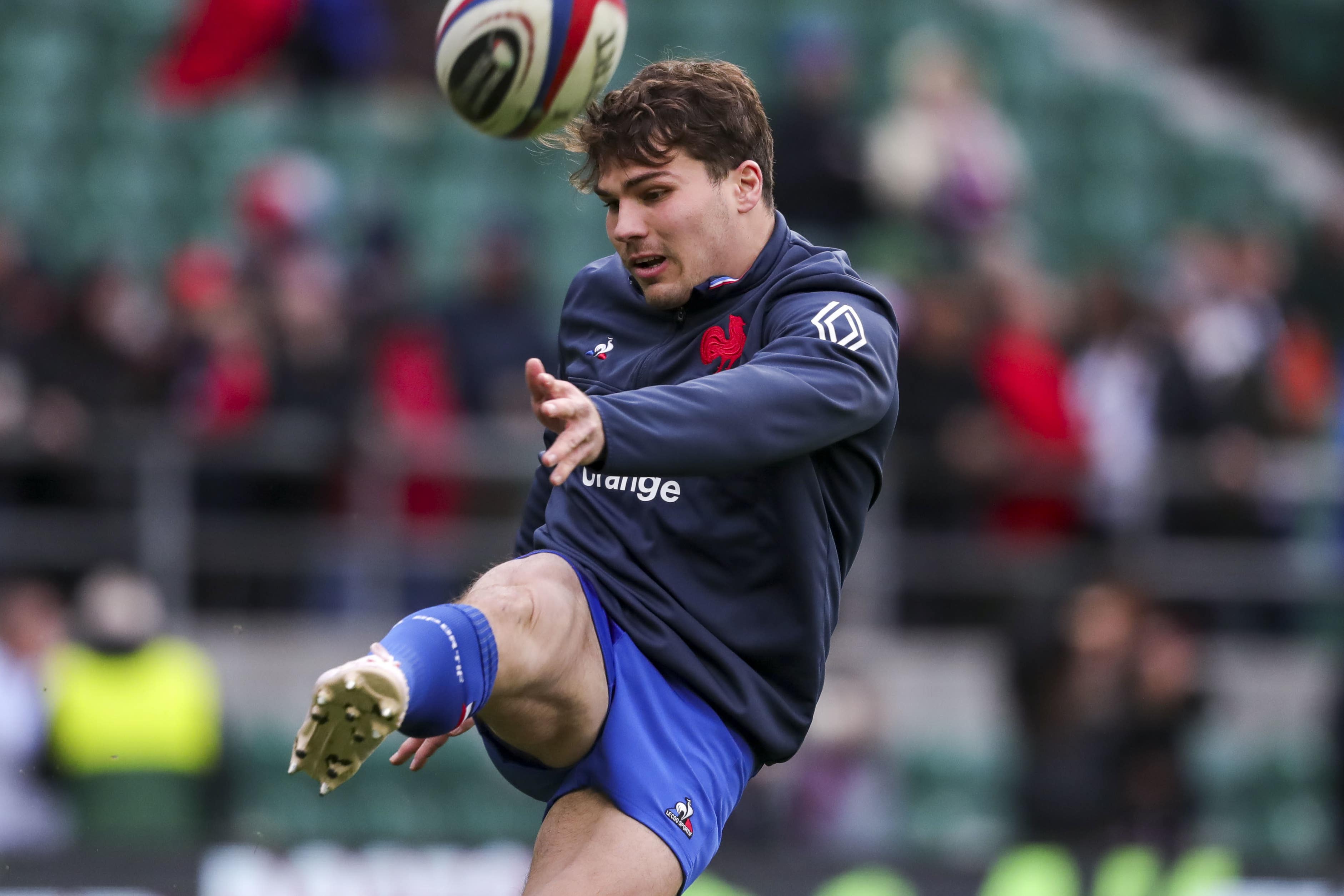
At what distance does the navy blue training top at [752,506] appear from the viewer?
4.33m

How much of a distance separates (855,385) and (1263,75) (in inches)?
466

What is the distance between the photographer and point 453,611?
4.03 metres

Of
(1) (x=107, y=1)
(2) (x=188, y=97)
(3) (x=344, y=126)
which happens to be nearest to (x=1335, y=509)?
(3) (x=344, y=126)

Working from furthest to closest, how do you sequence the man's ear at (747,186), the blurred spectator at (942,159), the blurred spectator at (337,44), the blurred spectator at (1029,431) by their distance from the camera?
the blurred spectator at (337,44) → the blurred spectator at (942,159) → the blurred spectator at (1029,431) → the man's ear at (747,186)

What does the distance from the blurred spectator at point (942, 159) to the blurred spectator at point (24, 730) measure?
4967 millimetres

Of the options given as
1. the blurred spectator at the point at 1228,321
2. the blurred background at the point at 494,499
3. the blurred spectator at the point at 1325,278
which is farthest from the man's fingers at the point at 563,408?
the blurred spectator at the point at 1325,278

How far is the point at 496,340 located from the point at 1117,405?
312cm

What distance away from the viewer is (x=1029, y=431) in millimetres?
9578

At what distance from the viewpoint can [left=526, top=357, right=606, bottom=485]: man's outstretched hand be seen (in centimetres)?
380

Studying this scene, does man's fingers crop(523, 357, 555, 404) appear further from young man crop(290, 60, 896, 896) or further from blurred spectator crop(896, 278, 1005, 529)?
blurred spectator crop(896, 278, 1005, 529)

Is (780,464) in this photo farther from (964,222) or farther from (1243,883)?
(964,222)

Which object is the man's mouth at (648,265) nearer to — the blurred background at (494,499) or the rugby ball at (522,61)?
the rugby ball at (522,61)

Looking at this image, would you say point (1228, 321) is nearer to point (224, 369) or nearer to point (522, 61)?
point (224, 369)

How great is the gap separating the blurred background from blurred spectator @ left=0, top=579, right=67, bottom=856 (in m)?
0.02
